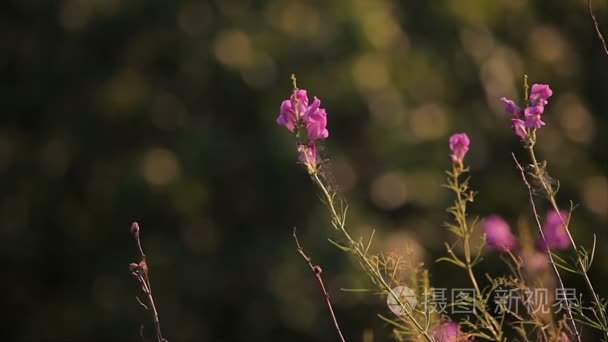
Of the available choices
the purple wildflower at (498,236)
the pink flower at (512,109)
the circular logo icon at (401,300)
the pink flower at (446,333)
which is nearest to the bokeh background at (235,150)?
the purple wildflower at (498,236)

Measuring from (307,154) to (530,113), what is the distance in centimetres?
43

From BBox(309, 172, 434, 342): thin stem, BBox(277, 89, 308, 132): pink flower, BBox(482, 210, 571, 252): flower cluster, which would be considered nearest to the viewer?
BBox(309, 172, 434, 342): thin stem

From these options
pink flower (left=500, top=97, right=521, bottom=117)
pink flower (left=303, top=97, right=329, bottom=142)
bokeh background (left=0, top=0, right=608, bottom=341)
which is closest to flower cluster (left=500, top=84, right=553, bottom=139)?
pink flower (left=500, top=97, right=521, bottom=117)

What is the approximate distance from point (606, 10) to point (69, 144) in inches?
155

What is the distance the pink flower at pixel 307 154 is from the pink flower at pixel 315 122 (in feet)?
0.06

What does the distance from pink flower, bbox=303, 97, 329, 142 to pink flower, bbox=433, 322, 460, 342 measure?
0.44 meters

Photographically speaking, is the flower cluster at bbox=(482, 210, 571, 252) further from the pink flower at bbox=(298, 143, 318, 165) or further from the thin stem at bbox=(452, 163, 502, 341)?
the pink flower at bbox=(298, 143, 318, 165)

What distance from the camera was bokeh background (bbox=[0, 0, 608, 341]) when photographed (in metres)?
7.75

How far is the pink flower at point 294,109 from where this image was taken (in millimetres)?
2232

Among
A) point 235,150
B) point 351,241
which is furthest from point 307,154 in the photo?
point 235,150

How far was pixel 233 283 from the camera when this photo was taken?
777cm

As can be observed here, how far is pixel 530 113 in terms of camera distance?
2.25m

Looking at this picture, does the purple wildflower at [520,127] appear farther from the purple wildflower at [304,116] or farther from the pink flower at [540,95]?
the purple wildflower at [304,116]

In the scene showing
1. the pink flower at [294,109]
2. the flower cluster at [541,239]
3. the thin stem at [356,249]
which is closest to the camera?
the thin stem at [356,249]
